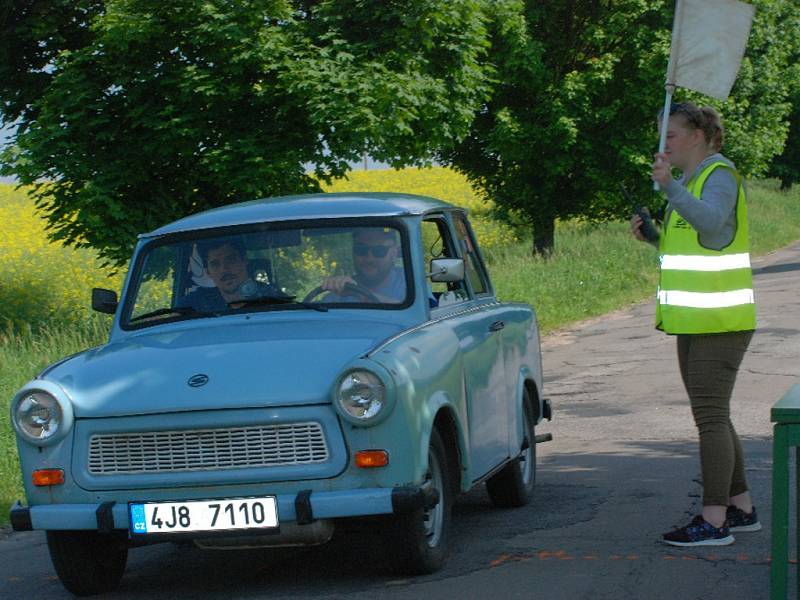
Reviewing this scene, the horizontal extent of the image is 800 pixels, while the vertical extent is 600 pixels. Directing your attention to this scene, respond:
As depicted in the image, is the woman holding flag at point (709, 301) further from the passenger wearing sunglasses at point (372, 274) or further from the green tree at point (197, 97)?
the green tree at point (197, 97)

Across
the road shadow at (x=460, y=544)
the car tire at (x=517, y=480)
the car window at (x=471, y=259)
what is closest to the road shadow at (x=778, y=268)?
the road shadow at (x=460, y=544)

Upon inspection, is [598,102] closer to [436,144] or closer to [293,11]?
[436,144]

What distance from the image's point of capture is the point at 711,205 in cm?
622

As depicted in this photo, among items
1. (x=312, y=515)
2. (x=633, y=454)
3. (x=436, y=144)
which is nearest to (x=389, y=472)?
(x=312, y=515)

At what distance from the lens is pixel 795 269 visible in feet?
93.4

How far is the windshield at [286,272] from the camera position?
22.0ft

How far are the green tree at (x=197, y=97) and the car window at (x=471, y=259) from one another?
980 centimetres

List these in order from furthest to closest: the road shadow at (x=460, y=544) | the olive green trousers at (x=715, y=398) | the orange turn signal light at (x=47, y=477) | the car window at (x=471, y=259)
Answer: the car window at (x=471, y=259), the olive green trousers at (x=715, y=398), the road shadow at (x=460, y=544), the orange turn signal light at (x=47, y=477)

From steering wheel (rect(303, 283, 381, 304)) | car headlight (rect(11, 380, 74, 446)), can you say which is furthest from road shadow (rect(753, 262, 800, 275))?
car headlight (rect(11, 380, 74, 446))

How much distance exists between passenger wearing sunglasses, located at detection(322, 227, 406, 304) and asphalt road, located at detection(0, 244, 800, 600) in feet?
4.08

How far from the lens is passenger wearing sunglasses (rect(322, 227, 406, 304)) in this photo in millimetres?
6684

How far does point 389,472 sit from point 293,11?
13820mm

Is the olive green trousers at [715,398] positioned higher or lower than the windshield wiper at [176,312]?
lower

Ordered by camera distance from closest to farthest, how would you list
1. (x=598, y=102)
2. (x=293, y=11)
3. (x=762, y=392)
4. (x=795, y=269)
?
1. (x=762, y=392)
2. (x=293, y=11)
3. (x=795, y=269)
4. (x=598, y=102)
